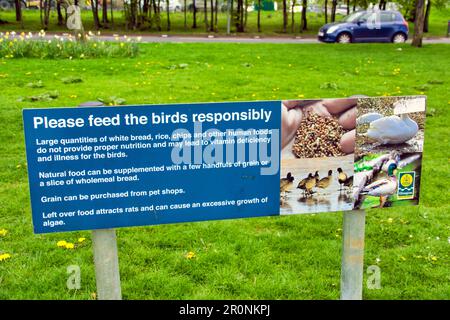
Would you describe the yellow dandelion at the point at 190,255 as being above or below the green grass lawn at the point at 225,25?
below

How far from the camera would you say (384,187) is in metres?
3.51

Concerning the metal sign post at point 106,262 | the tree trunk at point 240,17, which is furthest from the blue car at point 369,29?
the metal sign post at point 106,262

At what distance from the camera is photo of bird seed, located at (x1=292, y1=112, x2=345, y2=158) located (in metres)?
3.32

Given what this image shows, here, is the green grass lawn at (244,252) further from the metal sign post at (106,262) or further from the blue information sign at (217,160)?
the blue information sign at (217,160)

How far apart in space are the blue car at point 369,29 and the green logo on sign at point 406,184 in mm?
20129

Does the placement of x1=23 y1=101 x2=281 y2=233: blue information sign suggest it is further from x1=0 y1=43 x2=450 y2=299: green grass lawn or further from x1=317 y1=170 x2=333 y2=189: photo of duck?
x1=0 y1=43 x2=450 y2=299: green grass lawn

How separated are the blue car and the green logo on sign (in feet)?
66.0

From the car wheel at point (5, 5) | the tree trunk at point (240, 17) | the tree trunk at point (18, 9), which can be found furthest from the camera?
the car wheel at point (5, 5)

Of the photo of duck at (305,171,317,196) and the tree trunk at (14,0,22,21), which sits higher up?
the tree trunk at (14,0,22,21)

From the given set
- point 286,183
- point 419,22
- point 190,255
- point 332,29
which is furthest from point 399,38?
point 286,183

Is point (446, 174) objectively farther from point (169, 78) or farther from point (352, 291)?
point (169, 78)

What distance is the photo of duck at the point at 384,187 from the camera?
3.49 meters

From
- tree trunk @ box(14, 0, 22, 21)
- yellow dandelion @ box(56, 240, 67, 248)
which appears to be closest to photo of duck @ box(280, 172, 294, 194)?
yellow dandelion @ box(56, 240, 67, 248)

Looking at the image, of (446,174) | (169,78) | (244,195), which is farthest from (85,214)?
(169,78)
